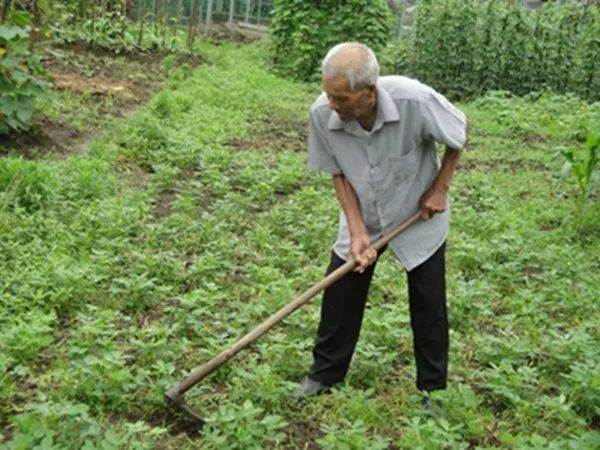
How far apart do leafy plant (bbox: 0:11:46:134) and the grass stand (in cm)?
53

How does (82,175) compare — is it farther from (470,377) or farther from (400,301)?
(470,377)

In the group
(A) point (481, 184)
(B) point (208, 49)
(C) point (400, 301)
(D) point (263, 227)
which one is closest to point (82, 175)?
(D) point (263, 227)

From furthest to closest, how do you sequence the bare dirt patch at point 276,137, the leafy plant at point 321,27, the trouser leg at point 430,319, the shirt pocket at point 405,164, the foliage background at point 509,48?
the leafy plant at point 321,27 < the foliage background at point 509,48 < the bare dirt patch at point 276,137 < the trouser leg at point 430,319 < the shirt pocket at point 405,164

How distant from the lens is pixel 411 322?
12.4ft

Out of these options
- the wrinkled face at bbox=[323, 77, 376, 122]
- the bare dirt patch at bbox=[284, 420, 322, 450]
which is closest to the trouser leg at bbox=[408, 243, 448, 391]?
the bare dirt patch at bbox=[284, 420, 322, 450]

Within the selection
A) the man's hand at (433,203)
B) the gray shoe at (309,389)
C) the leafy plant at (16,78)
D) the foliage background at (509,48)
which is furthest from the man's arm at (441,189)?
the foliage background at (509,48)

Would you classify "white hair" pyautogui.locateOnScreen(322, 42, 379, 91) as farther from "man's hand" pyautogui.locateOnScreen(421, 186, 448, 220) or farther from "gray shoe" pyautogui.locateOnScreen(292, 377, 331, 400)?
"gray shoe" pyautogui.locateOnScreen(292, 377, 331, 400)

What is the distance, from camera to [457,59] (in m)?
14.4

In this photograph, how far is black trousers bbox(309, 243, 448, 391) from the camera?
12.0 ft

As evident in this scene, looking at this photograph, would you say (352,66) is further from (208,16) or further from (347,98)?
(208,16)

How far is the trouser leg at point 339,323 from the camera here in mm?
3734

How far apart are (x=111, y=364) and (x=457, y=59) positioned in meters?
11.9

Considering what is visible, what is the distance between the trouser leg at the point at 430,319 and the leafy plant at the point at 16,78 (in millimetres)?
4612

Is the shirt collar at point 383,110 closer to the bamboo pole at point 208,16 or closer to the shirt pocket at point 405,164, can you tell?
the shirt pocket at point 405,164
